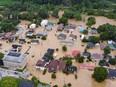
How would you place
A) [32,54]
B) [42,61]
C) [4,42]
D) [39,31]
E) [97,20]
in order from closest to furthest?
1. [42,61]
2. [32,54]
3. [4,42]
4. [39,31]
5. [97,20]

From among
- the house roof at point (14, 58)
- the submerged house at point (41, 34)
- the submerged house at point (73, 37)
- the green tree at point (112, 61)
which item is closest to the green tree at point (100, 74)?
the green tree at point (112, 61)

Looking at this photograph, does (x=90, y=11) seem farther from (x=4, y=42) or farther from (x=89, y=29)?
(x=4, y=42)

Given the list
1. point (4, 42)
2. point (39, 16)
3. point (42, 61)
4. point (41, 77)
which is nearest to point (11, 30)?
point (4, 42)

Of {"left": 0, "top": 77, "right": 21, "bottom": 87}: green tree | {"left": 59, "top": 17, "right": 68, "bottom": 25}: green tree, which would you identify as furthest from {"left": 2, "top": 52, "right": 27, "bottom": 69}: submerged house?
{"left": 59, "top": 17, "right": 68, "bottom": 25}: green tree

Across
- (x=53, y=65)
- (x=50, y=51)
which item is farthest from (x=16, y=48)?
(x=53, y=65)

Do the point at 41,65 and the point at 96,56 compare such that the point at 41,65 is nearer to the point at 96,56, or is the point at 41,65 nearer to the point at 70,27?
the point at 96,56

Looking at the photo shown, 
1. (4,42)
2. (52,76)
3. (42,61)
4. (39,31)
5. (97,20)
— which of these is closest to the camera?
(52,76)

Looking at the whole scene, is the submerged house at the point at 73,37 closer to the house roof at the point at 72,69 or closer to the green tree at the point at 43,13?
the house roof at the point at 72,69

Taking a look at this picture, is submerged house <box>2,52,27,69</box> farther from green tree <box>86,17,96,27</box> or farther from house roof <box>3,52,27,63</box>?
green tree <box>86,17,96,27</box>
